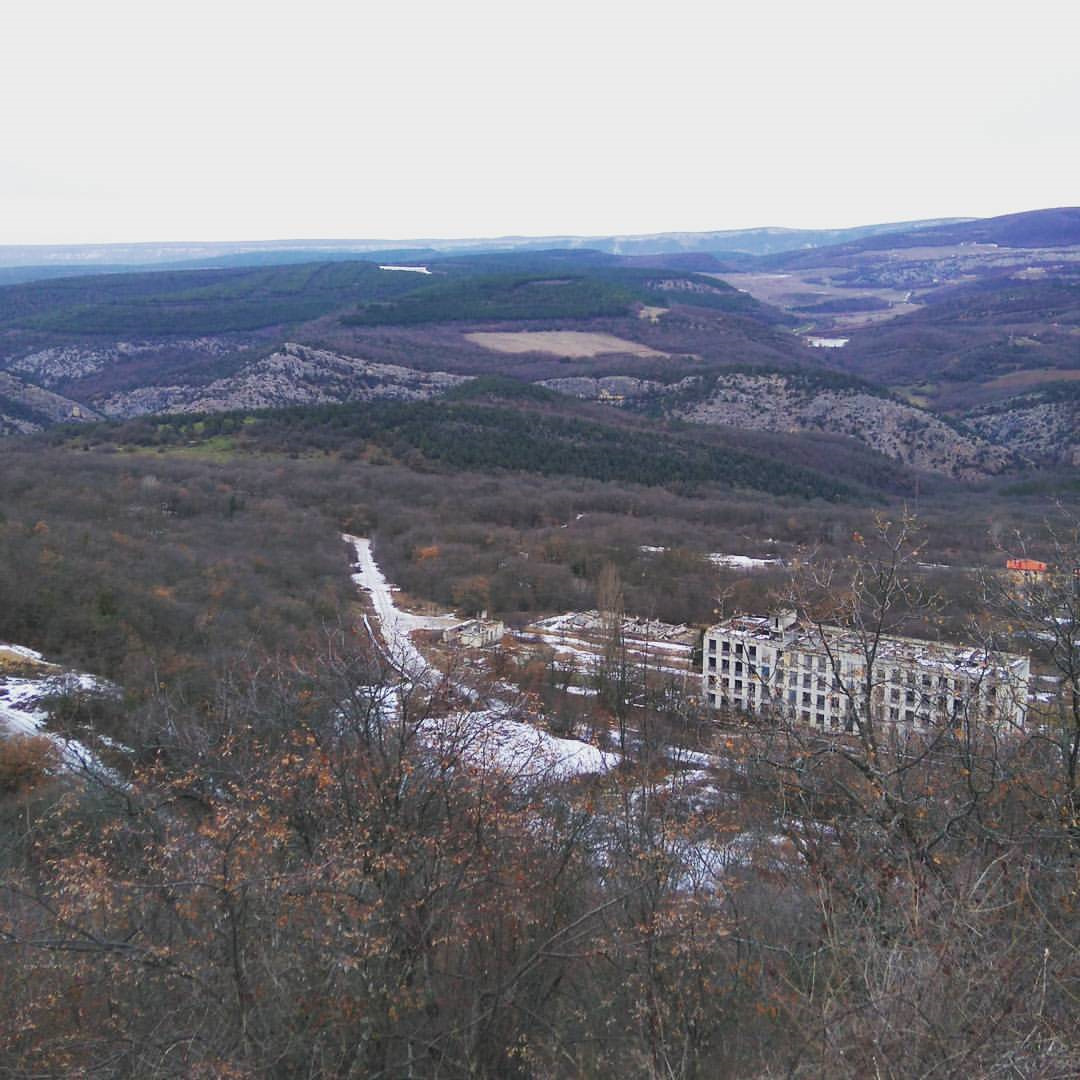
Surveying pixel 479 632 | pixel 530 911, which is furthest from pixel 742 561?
pixel 530 911

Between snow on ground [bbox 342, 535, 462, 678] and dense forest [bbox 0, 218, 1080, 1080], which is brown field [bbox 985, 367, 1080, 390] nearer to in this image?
dense forest [bbox 0, 218, 1080, 1080]

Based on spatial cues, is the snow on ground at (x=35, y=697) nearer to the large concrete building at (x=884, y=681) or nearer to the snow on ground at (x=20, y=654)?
the snow on ground at (x=20, y=654)

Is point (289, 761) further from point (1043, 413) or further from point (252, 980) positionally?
point (1043, 413)

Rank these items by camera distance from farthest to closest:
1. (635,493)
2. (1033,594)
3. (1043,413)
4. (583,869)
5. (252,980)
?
(1043,413), (635,493), (583,869), (1033,594), (252,980)

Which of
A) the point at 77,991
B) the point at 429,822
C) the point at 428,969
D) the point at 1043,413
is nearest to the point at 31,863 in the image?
the point at 77,991

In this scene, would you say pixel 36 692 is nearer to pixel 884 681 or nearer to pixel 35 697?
pixel 35 697

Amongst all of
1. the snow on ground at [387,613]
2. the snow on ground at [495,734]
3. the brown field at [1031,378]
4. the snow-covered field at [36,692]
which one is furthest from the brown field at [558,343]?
the snow-covered field at [36,692]

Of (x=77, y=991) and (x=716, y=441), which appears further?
(x=716, y=441)
